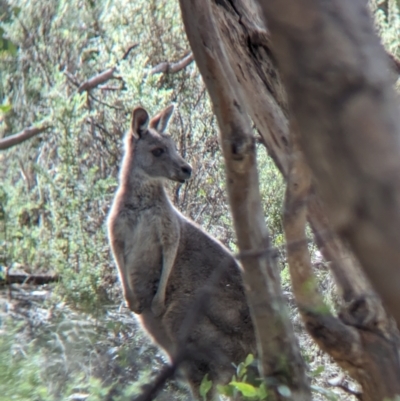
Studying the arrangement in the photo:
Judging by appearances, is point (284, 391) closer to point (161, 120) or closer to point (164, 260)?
point (164, 260)

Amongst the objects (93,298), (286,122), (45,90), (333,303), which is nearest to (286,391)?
(286,122)

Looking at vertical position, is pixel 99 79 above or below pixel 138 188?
above

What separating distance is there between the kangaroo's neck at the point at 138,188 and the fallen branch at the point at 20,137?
1123 mm

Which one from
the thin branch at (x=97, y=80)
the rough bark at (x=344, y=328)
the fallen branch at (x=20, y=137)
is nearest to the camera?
the rough bark at (x=344, y=328)

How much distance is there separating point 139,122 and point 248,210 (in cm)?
274

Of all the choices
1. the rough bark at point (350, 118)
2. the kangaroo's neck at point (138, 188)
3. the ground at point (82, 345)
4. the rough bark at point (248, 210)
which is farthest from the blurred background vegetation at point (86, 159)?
the rough bark at point (350, 118)

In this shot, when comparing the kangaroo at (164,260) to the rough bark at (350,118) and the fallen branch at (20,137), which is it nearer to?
the fallen branch at (20,137)

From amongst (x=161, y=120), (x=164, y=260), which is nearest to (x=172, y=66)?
(x=161, y=120)

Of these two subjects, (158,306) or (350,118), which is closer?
(350,118)

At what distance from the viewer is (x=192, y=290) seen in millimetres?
5223

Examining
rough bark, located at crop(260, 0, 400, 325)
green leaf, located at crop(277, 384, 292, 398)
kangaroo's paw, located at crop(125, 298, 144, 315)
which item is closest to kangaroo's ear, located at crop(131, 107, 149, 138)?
kangaroo's paw, located at crop(125, 298, 144, 315)

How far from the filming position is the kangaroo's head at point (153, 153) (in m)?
5.36

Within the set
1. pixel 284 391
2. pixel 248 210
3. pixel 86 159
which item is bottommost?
pixel 284 391

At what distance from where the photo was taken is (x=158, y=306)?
5098mm
